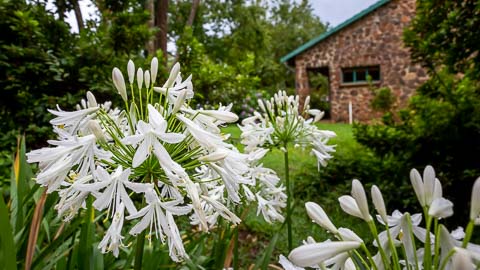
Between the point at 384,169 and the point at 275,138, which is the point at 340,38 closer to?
the point at 384,169

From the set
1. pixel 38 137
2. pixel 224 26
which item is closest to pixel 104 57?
pixel 38 137

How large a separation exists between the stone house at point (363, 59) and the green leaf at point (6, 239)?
47.2ft

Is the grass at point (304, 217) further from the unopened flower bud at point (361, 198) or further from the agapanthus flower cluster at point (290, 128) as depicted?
the unopened flower bud at point (361, 198)

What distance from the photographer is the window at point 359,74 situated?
16.0 m

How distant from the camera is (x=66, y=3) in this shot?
13.7 feet

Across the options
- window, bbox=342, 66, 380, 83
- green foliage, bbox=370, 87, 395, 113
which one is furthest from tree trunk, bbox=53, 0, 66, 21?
window, bbox=342, 66, 380, 83

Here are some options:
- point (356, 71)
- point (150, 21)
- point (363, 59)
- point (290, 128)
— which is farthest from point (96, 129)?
point (356, 71)

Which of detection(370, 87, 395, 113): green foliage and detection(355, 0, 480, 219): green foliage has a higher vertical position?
detection(355, 0, 480, 219): green foliage

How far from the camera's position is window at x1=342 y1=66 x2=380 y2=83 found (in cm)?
1600

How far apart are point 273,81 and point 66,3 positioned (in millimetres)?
19980

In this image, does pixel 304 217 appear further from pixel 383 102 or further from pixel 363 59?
pixel 363 59

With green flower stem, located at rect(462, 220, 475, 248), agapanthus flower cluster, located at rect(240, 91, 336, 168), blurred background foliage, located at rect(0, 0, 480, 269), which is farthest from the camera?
blurred background foliage, located at rect(0, 0, 480, 269)

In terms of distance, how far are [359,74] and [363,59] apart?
0.82 meters

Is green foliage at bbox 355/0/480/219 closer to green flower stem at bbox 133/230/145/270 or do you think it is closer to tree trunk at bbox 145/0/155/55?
tree trunk at bbox 145/0/155/55
